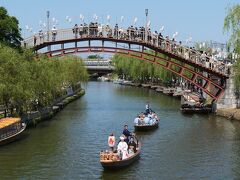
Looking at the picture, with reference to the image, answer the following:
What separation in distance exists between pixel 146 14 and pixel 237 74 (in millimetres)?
15728

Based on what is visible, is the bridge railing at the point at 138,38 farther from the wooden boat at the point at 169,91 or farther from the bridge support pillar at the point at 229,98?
the wooden boat at the point at 169,91

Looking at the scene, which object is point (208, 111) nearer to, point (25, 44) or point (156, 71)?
point (25, 44)

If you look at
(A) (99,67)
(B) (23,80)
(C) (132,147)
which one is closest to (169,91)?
(B) (23,80)

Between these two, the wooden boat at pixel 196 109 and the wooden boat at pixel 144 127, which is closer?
the wooden boat at pixel 144 127

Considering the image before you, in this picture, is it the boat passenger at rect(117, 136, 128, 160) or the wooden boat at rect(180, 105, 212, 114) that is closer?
the boat passenger at rect(117, 136, 128, 160)

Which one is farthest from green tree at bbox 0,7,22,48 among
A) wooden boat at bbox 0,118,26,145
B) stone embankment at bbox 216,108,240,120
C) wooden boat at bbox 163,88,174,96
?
wooden boat at bbox 163,88,174,96

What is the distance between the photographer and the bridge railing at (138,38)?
226 feet

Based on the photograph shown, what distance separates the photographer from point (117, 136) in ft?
161

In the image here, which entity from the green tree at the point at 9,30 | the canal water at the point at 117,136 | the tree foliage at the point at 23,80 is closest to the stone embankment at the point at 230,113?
the canal water at the point at 117,136

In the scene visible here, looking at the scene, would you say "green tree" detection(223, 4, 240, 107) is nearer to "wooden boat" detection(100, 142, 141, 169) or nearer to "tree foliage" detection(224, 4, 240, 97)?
"tree foliage" detection(224, 4, 240, 97)

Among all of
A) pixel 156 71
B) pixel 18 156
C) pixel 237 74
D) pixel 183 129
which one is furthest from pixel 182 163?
pixel 156 71

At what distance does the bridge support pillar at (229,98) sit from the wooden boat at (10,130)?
30.1 meters

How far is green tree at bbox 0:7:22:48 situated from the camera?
63750 mm

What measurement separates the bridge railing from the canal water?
28.6ft
